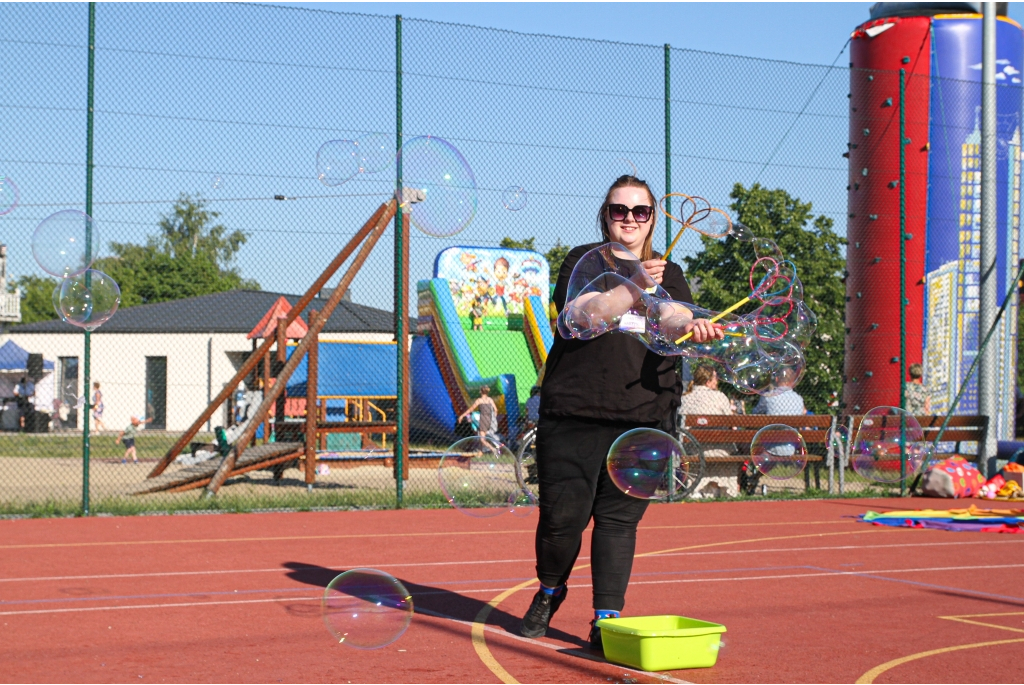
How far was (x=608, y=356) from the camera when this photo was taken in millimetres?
4648

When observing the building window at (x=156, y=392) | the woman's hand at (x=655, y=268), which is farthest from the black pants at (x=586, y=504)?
the building window at (x=156, y=392)

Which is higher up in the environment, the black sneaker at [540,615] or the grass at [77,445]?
the black sneaker at [540,615]

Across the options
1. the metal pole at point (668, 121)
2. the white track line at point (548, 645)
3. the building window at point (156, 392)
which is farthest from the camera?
the building window at point (156, 392)

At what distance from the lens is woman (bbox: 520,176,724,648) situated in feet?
15.2

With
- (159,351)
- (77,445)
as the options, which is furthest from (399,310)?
(159,351)

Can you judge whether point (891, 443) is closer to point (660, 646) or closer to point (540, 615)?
point (540, 615)

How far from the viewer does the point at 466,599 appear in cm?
598

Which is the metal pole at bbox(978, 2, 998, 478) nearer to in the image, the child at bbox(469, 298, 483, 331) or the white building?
the child at bbox(469, 298, 483, 331)

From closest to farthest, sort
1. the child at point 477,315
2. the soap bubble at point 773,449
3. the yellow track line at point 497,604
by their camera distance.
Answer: the yellow track line at point 497,604, the soap bubble at point 773,449, the child at point 477,315

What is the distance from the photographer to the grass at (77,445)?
2076 cm

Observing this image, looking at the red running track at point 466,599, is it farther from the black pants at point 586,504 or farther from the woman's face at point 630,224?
the woman's face at point 630,224

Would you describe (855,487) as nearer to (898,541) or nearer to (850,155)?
(850,155)

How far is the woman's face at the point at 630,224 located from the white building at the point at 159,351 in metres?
25.6

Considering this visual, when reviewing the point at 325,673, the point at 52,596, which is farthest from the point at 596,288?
the point at 52,596
